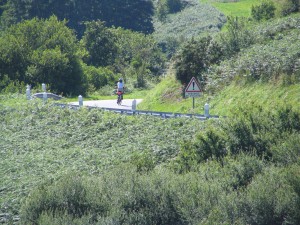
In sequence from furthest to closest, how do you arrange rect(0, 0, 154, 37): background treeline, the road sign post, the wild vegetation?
rect(0, 0, 154, 37): background treeline → the road sign post → the wild vegetation

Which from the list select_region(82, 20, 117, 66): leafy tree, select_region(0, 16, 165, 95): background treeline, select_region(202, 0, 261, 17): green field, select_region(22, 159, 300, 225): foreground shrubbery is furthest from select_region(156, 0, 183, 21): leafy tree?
select_region(22, 159, 300, 225): foreground shrubbery

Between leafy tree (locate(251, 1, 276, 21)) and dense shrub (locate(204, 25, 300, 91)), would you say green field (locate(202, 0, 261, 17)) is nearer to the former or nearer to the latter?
leafy tree (locate(251, 1, 276, 21))

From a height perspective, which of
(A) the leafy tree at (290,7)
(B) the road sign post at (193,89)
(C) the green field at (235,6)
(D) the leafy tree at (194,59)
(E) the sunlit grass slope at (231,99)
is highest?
(C) the green field at (235,6)

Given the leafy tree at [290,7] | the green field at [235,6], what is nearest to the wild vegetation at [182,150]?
the leafy tree at [290,7]

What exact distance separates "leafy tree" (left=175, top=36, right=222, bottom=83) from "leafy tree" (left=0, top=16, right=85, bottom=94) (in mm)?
13306

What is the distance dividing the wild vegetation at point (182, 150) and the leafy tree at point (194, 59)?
0.05 metres

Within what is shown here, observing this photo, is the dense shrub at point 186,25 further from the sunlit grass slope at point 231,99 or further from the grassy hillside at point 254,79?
the sunlit grass slope at point 231,99

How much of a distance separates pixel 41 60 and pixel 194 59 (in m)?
14.9

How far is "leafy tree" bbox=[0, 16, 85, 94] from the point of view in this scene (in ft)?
143

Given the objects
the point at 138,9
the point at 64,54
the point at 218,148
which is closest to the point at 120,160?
the point at 218,148

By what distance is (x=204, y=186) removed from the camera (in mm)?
17719

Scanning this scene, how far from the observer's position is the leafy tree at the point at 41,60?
4350 cm

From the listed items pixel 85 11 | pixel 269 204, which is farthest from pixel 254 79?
pixel 85 11

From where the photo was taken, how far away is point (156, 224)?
1777 cm
